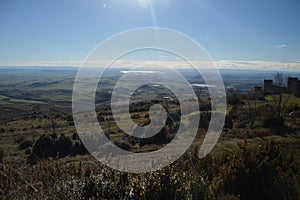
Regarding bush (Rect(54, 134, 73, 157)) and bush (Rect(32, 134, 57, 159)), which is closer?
bush (Rect(32, 134, 57, 159))

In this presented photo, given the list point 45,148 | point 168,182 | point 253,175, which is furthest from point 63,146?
point 168,182

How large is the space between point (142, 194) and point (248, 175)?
3204 millimetres

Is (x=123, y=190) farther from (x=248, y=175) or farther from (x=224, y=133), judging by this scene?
(x=224, y=133)

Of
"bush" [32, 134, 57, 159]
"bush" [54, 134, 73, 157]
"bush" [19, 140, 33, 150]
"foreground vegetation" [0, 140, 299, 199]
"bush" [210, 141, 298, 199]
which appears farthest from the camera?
"bush" [19, 140, 33, 150]

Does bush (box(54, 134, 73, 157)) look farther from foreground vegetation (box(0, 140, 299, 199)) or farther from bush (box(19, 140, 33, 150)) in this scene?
foreground vegetation (box(0, 140, 299, 199))

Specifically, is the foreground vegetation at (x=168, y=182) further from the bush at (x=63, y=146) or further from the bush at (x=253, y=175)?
the bush at (x=63, y=146)

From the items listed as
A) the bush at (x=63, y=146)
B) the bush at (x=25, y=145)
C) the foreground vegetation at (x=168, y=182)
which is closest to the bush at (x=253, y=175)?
the foreground vegetation at (x=168, y=182)

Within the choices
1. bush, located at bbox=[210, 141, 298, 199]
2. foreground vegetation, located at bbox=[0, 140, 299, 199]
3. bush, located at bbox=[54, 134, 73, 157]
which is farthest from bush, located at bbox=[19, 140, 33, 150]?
bush, located at bbox=[210, 141, 298, 199]

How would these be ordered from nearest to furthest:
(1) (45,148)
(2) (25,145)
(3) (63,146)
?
(1) (45,148) < (3) (63,146) < (2) (25,145)

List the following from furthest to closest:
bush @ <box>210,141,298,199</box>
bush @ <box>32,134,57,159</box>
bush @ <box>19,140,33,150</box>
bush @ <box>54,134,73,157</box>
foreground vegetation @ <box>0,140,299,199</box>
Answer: bush @ <box>19,140,33,150</box> < bush @ <box>54,134,73,157</box> < bush @ <box>32,134,57,159</box> < bush @ <box>210,141,298,199</box> < foreground vegetation @ <box>0,140,299,199</box>

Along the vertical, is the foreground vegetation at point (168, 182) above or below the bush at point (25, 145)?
above

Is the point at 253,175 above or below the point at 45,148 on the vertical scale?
above

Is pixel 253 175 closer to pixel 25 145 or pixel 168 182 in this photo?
pixel 168 182

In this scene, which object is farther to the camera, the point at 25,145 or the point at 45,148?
the point at 25,145
